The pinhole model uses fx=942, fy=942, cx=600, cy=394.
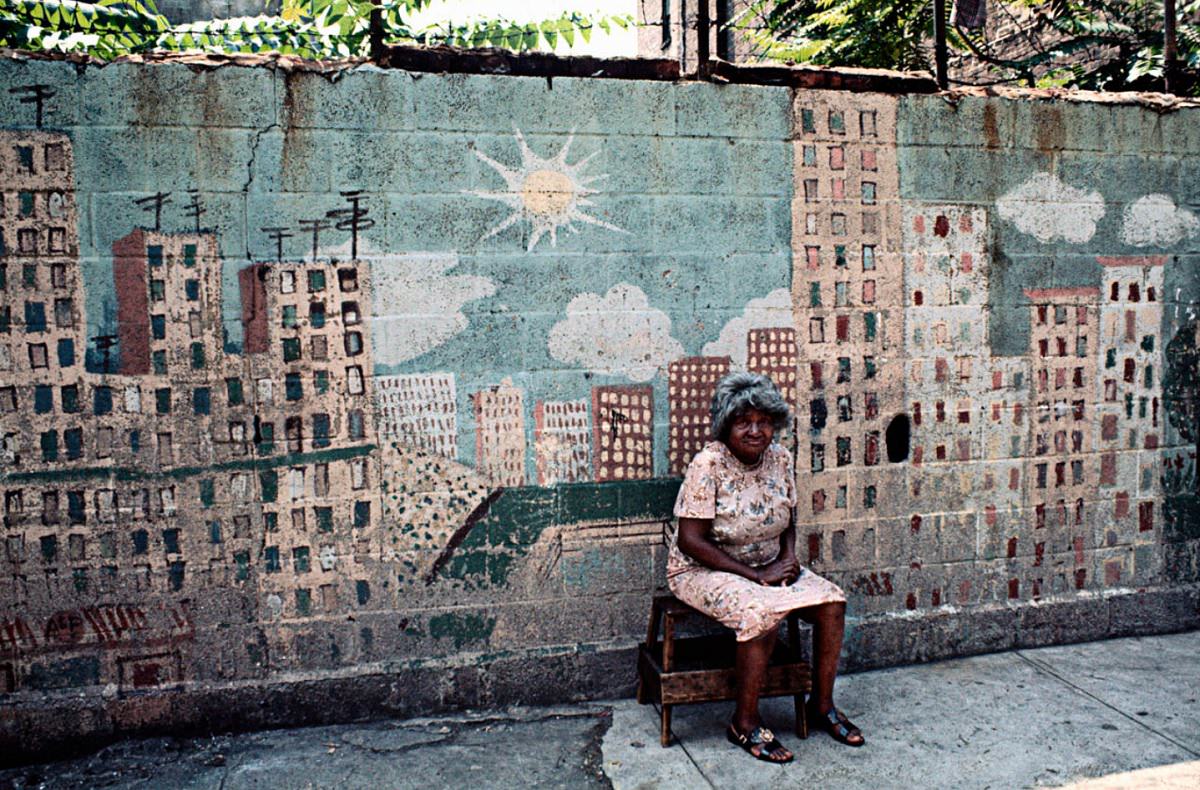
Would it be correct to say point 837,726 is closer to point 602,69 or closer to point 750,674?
point 750,674

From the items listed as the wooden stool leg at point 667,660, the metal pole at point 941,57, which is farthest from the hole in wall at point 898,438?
the metal pole at point 941,57

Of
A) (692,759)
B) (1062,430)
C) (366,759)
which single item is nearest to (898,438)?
(1062,430)

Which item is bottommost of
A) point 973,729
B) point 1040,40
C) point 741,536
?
point 973,729

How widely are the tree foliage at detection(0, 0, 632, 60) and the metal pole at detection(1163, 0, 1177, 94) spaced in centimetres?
274

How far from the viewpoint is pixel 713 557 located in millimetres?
3621

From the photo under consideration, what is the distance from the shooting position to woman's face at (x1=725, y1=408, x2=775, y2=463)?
365cm

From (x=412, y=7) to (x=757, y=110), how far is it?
2.31m

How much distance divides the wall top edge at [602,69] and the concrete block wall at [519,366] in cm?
6

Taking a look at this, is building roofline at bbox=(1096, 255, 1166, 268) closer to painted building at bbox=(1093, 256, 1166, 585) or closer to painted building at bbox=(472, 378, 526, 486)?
painted building at bbox=(1093, 256, 1166, 585)

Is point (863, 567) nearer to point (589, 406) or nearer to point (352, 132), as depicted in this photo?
point (589, 406)

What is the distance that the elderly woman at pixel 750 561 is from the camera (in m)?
3.52

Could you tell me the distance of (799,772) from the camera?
11.2ft

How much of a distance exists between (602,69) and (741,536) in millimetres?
2019

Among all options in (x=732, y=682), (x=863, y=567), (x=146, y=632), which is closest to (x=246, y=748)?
(x=146, y=632)
